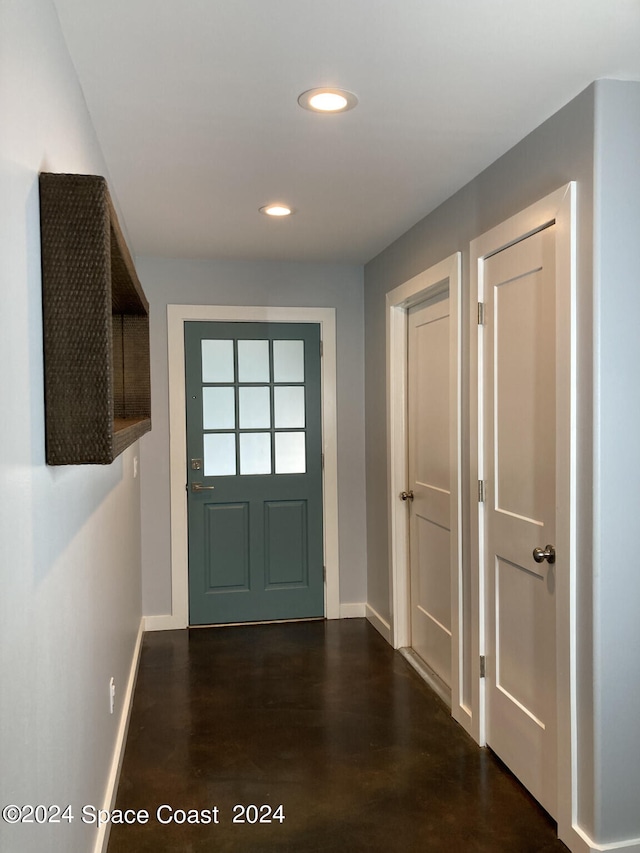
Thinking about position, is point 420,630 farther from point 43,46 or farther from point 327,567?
point 43,46

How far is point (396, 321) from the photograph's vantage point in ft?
12.7

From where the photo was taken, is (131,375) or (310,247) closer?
(131,375)

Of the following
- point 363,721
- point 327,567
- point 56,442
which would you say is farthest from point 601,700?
point 327,567

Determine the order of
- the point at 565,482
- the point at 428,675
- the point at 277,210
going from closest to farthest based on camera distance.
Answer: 1. the point at 565,482
2. the point at 277,210
3. the point at 428,675

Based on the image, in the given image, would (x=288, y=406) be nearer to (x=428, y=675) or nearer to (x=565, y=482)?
(x=428, y=675)

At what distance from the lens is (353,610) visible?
14.9 feet

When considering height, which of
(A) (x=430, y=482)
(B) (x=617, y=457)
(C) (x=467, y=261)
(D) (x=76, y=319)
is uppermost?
(C) (x=467, y=261)

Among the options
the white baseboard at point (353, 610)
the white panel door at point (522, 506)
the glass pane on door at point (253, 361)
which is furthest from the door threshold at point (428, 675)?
the glass pane on door at point (253, 361)

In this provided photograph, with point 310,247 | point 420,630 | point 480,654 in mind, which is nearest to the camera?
point 480,654

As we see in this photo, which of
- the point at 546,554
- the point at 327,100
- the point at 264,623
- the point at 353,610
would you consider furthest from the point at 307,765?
the point at 327,100

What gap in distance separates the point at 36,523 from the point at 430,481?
2.52m

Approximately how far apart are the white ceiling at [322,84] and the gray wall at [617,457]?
0.71 feet

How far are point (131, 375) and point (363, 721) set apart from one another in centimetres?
180

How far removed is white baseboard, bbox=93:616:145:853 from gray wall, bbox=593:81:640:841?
4.80 feet
